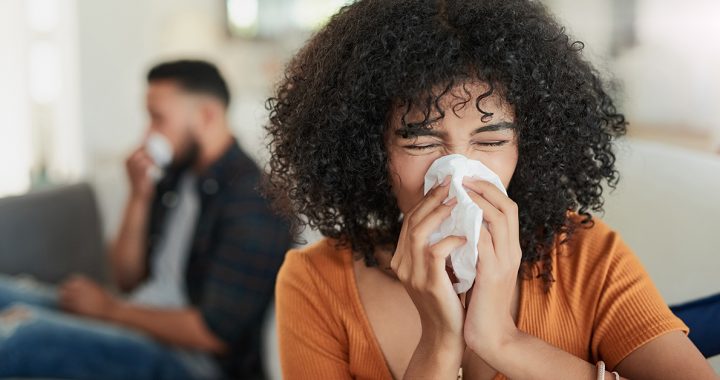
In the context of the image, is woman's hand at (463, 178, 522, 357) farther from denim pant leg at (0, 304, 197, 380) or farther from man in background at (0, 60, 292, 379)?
denim pant leg at (0, 304, 197, 380)

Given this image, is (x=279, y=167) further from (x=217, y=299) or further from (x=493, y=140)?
(x=217, y=299)

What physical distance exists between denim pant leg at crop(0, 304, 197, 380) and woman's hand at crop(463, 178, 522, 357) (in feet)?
4.44

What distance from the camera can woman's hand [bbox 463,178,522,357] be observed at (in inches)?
34.2

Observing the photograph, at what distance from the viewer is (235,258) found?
1.99 meters

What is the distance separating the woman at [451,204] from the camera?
892 millimetres

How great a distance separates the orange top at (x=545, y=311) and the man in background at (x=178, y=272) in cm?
88

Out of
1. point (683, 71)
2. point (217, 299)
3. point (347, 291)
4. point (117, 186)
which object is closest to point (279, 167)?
point (347, 291)

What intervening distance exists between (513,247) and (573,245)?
0.21 metres

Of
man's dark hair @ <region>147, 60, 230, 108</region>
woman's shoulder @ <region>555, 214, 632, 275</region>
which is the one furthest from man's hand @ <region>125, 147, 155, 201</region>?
woman's shoulder @ <region>555, 214, 632, 275</region>

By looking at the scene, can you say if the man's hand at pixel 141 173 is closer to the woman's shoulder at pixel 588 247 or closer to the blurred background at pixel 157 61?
the blurred background at pixel 157 61

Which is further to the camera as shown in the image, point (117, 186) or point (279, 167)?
point (117, 186)

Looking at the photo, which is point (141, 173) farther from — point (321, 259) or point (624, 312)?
point (624, 312)

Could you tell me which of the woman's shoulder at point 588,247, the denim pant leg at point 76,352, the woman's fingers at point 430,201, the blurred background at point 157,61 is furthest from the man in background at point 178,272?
the woman's fingers at point 430,201

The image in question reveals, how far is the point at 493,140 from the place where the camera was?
2.99 ft
